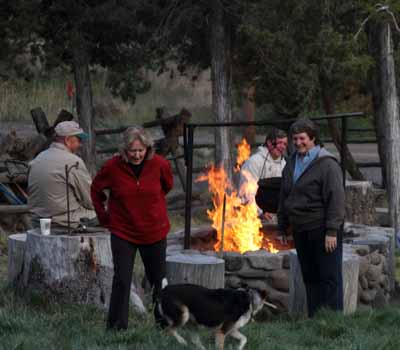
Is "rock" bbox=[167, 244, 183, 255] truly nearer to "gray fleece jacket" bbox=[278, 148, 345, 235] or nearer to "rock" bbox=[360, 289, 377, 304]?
"rock" bbox=[360, 289, 377, 304]

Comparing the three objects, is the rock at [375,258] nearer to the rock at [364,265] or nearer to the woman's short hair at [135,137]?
the rock at [364,265]

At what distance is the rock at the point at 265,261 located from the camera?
433 inches

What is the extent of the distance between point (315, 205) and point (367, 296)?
9.62 ft

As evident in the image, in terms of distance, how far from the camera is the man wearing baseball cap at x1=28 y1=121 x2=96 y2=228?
9820mm

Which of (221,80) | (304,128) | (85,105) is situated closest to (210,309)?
(304,128)

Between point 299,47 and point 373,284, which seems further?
point 299,47

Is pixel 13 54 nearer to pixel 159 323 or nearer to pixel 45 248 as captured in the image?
pixel 45 248

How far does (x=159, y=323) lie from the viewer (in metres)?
7.84

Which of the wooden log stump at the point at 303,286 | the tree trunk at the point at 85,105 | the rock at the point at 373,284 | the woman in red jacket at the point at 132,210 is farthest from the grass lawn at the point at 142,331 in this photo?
the tree trunk at the point at 85,105

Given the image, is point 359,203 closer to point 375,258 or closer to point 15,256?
point 375,258

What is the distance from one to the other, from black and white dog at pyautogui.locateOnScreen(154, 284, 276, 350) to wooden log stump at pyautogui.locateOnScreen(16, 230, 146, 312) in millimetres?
1720

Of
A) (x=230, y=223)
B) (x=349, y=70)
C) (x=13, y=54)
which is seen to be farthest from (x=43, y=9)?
(x=230, y=223)

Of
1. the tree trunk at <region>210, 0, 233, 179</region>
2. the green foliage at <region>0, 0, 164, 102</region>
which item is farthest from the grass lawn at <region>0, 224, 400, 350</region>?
the tree trunk at <region>210, 0, 233, 179</region>

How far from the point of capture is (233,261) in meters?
11.1
